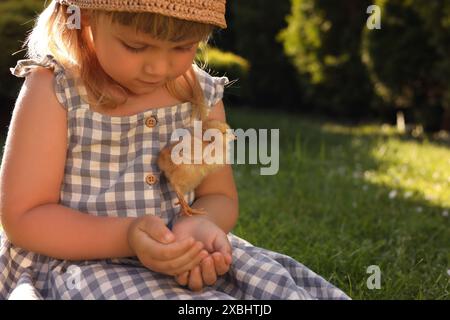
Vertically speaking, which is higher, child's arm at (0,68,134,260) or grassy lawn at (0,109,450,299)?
child's arm at (0,68,134,260)

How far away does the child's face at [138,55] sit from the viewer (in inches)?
68.1

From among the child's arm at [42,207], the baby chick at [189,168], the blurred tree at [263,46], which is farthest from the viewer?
the blurred tree at [263,46]

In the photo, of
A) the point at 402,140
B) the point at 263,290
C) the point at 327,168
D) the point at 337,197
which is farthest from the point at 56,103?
the point at 402,140

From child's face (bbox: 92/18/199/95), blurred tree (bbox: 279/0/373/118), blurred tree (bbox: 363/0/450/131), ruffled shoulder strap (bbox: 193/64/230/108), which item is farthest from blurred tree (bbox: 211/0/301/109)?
child's face (bbox: 92/18/199/95)

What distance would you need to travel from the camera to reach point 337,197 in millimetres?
4082

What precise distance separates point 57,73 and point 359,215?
2217mm

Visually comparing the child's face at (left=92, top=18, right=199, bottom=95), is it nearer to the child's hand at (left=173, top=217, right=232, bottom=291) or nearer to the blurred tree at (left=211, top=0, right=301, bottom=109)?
the child's hand at (left=173, top=217, right=232, bottom=291)

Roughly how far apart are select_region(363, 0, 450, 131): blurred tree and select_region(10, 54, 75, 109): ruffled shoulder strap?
625 centimetres

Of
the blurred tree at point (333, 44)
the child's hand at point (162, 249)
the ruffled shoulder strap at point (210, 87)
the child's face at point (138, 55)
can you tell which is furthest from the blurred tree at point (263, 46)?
the child's hand at point (162, 249)

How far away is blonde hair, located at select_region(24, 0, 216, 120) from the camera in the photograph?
67.1 inches

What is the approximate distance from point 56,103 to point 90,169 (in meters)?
0.19

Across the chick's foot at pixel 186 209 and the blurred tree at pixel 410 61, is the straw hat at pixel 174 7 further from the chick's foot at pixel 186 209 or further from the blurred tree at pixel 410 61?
the blurred tree at pixel 410 61

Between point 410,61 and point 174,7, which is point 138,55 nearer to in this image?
point 174,7
